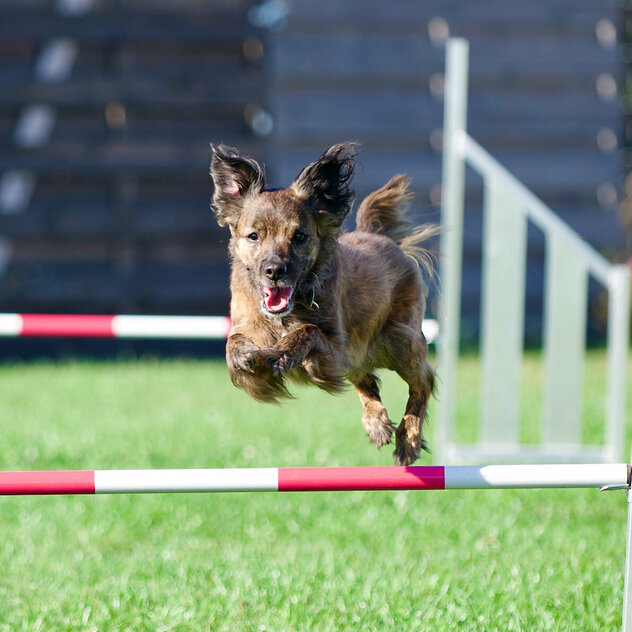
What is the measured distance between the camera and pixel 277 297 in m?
1.90

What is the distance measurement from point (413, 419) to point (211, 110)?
7762 mm

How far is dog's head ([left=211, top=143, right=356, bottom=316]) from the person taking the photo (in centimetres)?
189

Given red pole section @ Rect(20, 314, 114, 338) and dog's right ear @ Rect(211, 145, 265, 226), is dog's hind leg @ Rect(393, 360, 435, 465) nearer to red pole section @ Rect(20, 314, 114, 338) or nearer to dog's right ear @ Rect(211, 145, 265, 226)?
dog's right ear @ Rect(211, 145, 265, 226)

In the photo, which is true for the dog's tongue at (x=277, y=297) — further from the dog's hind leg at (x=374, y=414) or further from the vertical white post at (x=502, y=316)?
the vertical white post at (x=502, y=316)

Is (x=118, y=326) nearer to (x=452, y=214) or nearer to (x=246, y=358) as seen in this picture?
(x=452, y=214)

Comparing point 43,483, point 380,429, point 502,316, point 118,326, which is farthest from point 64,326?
point 502,316

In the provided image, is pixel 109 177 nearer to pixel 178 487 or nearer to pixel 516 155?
pixel 516 155

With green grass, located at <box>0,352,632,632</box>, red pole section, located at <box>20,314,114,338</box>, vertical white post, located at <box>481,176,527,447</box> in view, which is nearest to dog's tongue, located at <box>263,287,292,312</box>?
green grass, located at <box>0,352,632,632</box>

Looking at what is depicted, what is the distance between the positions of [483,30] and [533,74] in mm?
709

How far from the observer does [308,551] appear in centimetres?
416

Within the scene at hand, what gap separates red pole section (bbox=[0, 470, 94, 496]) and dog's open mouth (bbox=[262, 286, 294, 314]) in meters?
0.67

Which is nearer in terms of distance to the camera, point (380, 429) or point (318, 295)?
point (318, 295)

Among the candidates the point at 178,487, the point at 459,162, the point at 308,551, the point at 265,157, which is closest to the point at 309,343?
the point at 178,487

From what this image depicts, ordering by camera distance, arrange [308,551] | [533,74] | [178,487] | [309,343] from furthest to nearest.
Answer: [533,74] < [308,551] < [178,487] < [309,343]
